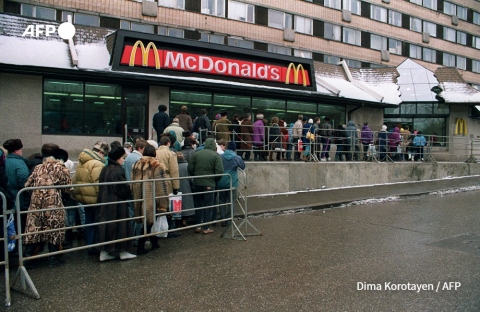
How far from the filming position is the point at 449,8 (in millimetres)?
41844

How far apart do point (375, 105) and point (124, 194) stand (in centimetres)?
1730

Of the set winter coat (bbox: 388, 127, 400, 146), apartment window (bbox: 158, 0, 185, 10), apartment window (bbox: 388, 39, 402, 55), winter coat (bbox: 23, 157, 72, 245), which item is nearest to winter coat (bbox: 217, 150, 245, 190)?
winter coat (bbox: 23, 157, 72, 245)

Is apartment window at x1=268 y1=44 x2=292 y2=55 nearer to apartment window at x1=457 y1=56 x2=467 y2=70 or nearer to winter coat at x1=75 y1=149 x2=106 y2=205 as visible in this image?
winter coat at x1=75 y1=149 x2=106 y2=205

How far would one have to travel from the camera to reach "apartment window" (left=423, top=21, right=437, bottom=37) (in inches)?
1539

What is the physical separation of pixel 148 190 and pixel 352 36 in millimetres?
30274

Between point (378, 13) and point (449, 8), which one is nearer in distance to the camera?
point (378, 13)

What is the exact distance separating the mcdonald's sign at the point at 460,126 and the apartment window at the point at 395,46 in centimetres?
1261

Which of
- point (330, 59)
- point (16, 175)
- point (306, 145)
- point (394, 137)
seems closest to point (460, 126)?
point (330, 59)

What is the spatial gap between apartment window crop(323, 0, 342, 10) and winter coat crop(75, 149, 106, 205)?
93.1ft

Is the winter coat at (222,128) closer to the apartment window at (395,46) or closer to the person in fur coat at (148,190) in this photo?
the person in fur coat at (148,190)

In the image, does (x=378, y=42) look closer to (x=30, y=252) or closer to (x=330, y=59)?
(x=330, y=59)

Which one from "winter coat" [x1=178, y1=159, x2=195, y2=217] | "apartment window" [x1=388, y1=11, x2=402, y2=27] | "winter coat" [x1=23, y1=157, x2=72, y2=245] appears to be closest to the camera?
"winter coat" [x1=23, y1=157, x2=72, y2=245]

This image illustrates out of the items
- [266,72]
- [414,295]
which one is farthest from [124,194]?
[266,72]

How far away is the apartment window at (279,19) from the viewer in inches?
1101
